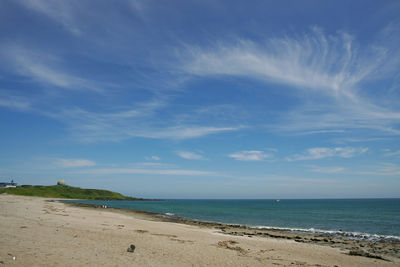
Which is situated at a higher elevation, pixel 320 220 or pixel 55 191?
pixel 55 191

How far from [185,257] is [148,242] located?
16.5 ft

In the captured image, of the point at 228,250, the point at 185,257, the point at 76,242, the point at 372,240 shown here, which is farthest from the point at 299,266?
the point at 372,240

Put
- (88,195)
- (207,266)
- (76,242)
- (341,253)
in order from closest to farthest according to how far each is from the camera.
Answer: (207,266), (76,242), (341,253), (88,195)

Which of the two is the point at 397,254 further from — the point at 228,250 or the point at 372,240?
the point at 228,250

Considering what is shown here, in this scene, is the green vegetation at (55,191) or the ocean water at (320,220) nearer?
the ocean water at (320,220)

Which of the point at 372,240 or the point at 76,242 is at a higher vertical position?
the point at 76,242

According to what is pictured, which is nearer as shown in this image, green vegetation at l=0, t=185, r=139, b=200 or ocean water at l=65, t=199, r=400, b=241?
ocean water at l=65, t=199, r=400, b=241

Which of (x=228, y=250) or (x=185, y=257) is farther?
(x=228, y=250)

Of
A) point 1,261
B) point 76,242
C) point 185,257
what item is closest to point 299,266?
point 185,257

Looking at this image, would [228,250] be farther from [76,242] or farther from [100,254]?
[76,242]

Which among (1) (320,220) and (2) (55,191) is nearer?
(1) (320,220)

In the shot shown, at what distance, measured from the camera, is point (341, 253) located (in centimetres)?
1992

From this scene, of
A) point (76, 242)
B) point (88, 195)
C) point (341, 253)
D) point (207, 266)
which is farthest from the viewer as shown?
point (88, 195)

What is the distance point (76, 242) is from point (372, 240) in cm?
3003
